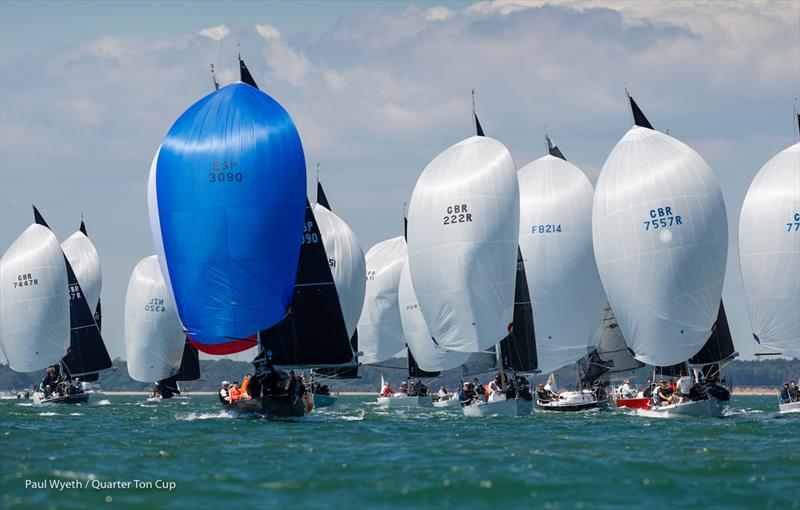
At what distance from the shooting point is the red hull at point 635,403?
5366 centimetres

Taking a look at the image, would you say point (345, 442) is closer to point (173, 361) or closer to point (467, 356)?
point (467, 356)

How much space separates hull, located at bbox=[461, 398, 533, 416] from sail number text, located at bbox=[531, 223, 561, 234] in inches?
444

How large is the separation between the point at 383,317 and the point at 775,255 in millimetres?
Answer: 37707

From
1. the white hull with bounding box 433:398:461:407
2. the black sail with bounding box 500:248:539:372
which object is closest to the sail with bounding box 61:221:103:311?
the white hull with bounding box 433:398:461:407

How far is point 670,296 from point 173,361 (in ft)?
151

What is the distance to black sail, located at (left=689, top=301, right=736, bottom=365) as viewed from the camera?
163 ft

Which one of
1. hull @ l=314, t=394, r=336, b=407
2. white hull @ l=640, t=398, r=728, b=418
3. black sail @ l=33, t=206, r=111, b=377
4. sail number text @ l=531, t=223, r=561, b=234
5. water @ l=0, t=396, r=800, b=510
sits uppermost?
sail number text @ l=531, t=223, r=561, b=234

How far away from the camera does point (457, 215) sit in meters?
51.7

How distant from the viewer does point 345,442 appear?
3466cm

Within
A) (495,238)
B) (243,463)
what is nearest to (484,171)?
(495,238)

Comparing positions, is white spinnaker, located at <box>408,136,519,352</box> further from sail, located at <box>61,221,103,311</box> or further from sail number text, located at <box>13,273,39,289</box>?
sail, located at <box>61,221,103,311</box>

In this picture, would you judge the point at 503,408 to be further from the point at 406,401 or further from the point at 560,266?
the point at 406,401

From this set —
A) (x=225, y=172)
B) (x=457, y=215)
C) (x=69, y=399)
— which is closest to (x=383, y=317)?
(x=69, y=399)

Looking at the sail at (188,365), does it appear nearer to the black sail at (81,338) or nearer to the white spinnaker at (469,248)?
the black sail at (81,338)
